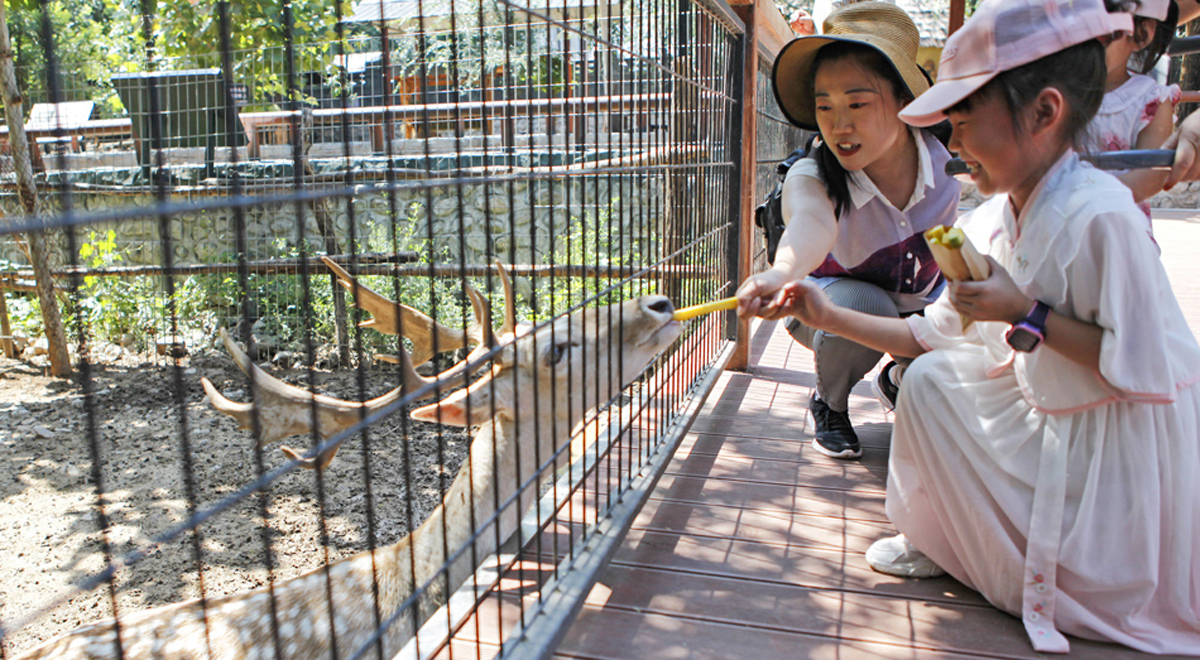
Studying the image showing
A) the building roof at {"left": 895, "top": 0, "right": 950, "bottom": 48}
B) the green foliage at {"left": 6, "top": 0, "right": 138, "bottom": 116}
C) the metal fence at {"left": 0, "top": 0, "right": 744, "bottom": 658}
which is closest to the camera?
the metal fence at {"left": 0, "top": 0, "right": 744, "bottom": 658}

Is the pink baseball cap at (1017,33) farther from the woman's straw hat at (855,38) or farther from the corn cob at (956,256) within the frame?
the woman's straw hat at (855,38)

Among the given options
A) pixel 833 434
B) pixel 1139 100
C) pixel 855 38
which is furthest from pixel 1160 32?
pixel 833 434

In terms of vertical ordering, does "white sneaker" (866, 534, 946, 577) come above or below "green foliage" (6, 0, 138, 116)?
below

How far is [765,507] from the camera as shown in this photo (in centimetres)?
295

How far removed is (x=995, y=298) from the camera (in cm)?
184

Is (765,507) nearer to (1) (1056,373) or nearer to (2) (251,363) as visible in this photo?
(1) (1056,373)

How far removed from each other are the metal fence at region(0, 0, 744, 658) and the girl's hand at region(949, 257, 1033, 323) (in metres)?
0.91

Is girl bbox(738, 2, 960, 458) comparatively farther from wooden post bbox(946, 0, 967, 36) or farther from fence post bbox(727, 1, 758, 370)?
wooden post bbox(946, 0, 967, 36)

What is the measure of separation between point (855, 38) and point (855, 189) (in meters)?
0.56

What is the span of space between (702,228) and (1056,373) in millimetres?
2161

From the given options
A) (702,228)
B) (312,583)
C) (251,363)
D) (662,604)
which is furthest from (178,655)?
(702,228)

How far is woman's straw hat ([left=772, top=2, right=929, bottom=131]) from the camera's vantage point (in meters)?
2.66

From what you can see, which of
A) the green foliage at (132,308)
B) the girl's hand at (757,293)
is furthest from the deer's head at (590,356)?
the green foliage at (132,308)

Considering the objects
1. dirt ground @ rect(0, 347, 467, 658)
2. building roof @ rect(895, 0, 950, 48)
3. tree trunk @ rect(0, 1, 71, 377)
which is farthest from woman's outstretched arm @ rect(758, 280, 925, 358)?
building roof @ rect(895, 0, 950, 48)
